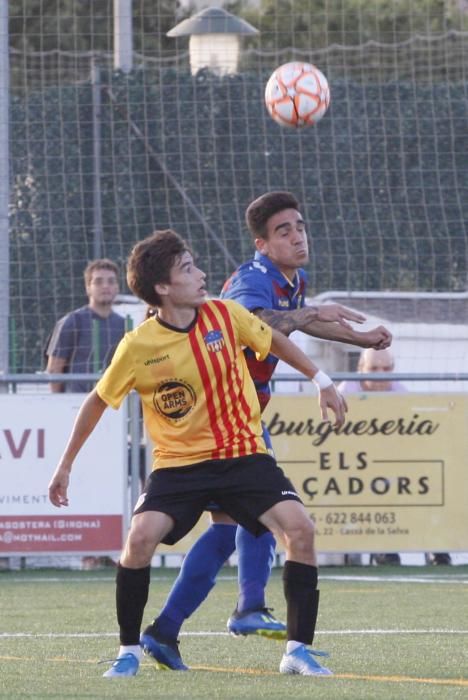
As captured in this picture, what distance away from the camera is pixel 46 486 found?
11.5m

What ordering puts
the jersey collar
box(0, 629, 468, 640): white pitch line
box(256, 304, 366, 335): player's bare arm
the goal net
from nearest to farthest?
box(256, 304, 366, 335): player's bare arm → the jersey collar → box(0, 629, 468, 640): white pitch line → the goal net

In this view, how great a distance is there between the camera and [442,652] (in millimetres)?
6621

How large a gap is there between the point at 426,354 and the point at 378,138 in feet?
8.41

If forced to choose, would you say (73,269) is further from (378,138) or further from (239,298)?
(239,298)

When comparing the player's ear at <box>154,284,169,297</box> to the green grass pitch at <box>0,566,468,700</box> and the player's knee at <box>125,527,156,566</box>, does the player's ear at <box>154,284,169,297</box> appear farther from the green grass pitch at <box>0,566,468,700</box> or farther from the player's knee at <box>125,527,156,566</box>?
the green grass pitch at <box>0,566,468,700</box>

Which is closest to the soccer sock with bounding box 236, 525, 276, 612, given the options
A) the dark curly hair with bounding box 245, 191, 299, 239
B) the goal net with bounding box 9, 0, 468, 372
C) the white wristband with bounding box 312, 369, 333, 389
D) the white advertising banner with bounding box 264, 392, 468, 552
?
the white wristband with bounding box 312, 369, 333, 389

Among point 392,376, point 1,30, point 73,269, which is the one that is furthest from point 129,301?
point 392,376

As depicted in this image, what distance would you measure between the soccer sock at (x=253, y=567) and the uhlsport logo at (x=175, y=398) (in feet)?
3.24

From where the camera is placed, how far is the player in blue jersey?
20.7ft

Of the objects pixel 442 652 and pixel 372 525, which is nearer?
pixel 442 652

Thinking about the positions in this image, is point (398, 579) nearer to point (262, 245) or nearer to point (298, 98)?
point (298, 98)

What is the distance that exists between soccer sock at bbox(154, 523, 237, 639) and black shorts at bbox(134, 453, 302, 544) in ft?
1.66

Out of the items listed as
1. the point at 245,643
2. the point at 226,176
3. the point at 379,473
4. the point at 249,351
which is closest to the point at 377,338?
the point at 249,351

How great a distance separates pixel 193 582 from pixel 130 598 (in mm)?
598
